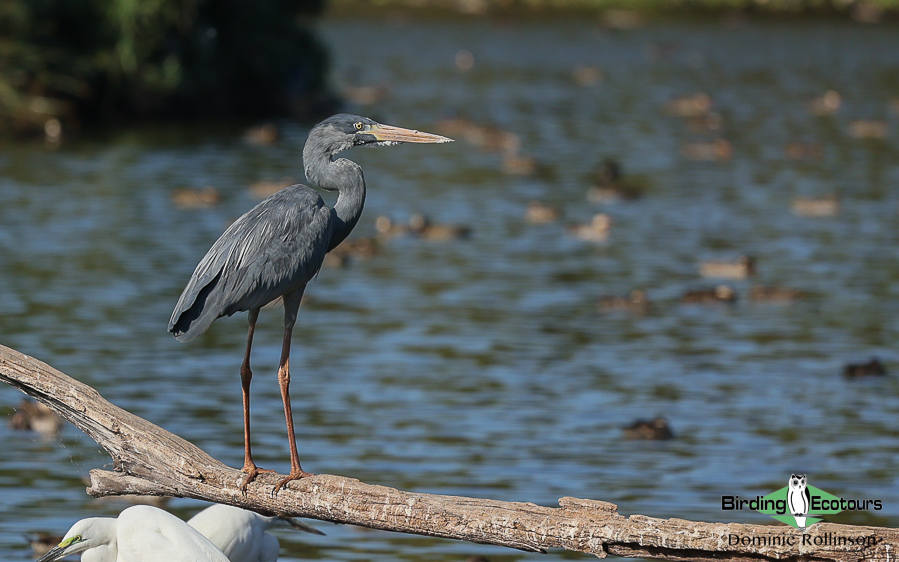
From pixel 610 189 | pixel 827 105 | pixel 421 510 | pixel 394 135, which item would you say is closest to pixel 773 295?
pixel 610 189

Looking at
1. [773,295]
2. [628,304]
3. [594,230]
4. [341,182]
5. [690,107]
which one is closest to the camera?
[341,182]

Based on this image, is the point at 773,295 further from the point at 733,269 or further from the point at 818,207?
the point at 818,207

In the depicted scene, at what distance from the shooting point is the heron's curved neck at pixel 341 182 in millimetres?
6926

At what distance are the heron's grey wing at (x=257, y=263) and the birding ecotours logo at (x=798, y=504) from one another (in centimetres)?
240

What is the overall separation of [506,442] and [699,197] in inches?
495

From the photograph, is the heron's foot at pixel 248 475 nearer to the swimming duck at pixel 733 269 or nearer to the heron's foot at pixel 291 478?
the heron's foot at pixel 291 478

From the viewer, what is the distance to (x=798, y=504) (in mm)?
6324

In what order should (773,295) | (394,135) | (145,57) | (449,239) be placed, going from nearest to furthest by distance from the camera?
(394,135), (773,295), (449,239), (145,57)

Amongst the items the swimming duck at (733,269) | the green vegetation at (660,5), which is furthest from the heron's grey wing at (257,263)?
the green vegetation at (660,5)

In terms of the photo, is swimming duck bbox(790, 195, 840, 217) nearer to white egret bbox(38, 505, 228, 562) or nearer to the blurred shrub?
the blurred shrub

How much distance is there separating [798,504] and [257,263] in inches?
103

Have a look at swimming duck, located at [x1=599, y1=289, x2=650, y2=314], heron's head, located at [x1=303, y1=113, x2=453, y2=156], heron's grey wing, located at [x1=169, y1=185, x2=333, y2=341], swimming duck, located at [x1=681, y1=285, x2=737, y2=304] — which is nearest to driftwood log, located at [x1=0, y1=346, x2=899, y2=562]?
heron's grey wing, located at [x1=169, y1=185, x2=333, y2=341]

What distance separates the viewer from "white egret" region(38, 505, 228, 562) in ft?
21.3

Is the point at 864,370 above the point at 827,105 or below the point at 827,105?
below
